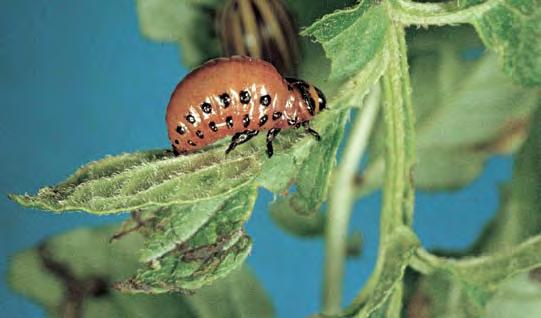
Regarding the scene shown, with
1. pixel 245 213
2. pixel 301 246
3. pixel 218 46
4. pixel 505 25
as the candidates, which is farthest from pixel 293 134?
pixel 301 246

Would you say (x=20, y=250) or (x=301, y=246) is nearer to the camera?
(x=20, y=250)

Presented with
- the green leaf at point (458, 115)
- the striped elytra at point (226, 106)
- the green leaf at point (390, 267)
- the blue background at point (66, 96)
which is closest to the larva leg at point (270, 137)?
the striped elytra at point (226, 106)

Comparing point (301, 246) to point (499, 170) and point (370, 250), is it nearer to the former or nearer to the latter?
point (370, 250)

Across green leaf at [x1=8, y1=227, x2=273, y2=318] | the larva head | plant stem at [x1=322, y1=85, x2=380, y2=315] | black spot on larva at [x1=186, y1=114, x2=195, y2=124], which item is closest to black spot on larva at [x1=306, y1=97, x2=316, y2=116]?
the larva head

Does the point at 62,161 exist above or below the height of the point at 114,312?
above

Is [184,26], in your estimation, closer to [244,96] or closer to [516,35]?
[244,96]

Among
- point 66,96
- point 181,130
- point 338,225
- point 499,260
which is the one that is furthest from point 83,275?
point 499,260
